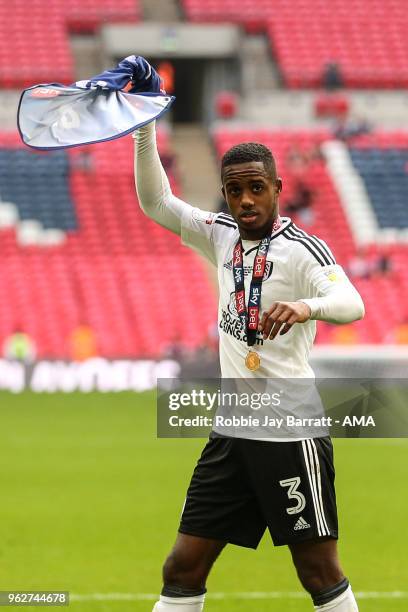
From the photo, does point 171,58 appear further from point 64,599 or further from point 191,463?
point 64,599

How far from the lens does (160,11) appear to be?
36781 millimetres

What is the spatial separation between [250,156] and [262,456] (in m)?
1.12

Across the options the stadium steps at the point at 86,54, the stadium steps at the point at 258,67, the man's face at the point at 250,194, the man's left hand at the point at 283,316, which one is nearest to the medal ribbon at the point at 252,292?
the man's face at the point at 250,194

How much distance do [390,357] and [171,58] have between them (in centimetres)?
1748

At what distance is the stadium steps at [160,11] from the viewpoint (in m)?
36.6

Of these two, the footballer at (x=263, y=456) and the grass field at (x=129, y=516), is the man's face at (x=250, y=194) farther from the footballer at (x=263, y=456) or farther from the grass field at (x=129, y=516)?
the grass field at (x=129, y=516)

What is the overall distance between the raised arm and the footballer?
40cm

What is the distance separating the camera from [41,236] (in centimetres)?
2856

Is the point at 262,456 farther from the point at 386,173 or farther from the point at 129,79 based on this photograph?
the point at 386,173

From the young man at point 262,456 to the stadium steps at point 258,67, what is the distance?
3003 centimetres

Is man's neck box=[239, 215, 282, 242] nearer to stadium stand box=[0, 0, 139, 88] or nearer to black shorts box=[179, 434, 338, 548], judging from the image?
black shorts box=[179, 434, 338, 548]

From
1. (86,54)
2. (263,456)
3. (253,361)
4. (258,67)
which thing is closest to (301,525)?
(263,456)

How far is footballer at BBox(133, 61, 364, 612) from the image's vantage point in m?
5.15

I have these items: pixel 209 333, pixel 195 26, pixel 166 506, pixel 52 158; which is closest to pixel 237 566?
pixel 166 506
